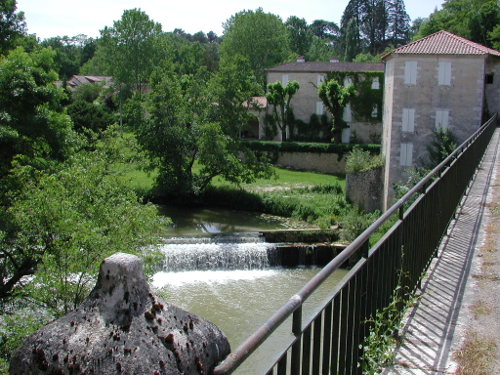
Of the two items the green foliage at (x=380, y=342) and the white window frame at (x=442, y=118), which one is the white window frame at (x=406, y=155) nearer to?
the white window frame at (x=442, y=118)

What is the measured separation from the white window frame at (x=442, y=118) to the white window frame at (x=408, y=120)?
1.25 metres

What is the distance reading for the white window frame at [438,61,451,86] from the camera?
28500mm

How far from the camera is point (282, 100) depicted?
4669cm

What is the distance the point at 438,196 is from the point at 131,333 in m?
4.50

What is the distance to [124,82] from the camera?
54.0 metres

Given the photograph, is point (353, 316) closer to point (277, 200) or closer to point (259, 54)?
point (277, 200)

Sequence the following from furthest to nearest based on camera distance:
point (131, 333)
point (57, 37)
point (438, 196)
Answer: point (57, 37) → point (438, 196) → point (131, 333)

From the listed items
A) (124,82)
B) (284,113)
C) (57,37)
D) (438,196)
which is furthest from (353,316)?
(57,37)

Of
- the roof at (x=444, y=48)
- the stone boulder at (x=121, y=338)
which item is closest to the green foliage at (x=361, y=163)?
the roof at (x=444, y=48)

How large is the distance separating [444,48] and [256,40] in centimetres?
4066

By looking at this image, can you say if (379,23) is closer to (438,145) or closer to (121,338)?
(438,145)

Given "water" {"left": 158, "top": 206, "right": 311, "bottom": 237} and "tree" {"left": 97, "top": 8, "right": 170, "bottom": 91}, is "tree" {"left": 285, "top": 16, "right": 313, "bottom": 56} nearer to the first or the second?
"tree" {"left": 97, "top": 8, "right": 170, "bottom": 91}

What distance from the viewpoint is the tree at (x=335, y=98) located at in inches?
1686

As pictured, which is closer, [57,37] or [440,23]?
[440,23]
